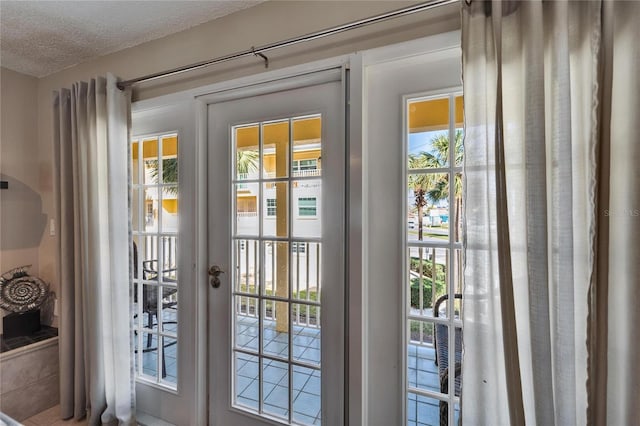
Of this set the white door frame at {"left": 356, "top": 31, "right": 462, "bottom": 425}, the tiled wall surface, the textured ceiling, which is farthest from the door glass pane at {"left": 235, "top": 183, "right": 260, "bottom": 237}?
the tiled wall surface

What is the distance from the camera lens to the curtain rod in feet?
3.68

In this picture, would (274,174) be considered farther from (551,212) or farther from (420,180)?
(551,212)

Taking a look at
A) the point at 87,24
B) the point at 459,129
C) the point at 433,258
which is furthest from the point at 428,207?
the point at 87,24

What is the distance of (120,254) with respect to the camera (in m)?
1.80

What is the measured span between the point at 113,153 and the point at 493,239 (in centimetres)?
202

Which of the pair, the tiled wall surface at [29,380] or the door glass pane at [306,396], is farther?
the tiled wall surface at [29,380]

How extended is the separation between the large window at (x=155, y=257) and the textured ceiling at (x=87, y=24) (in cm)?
60

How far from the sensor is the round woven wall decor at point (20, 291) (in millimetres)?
2045

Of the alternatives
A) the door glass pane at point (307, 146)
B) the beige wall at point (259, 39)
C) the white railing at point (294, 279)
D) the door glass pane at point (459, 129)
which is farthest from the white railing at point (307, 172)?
the door glass pane at point (459, 129)

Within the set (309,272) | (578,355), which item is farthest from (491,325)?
(309,272)

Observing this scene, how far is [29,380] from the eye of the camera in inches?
78.4

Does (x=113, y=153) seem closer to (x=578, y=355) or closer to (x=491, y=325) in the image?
(x=491, y=325)

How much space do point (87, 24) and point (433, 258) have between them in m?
2.21

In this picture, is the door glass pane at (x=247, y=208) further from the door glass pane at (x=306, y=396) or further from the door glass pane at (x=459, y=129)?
the door glass pane at (x=459, y=129)
